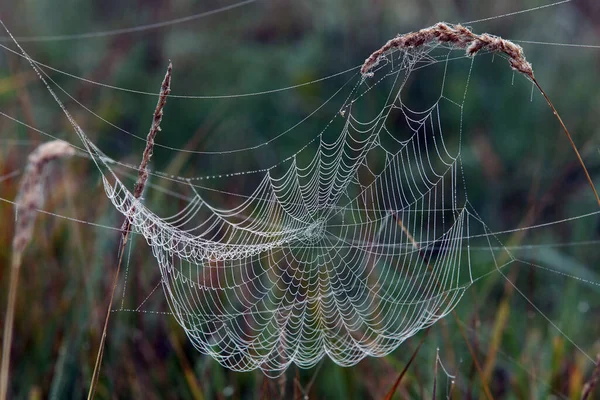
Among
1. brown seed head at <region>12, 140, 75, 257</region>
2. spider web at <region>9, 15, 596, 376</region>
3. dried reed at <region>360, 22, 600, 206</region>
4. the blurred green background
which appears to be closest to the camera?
brown seed head at <region>12, 140, 75, 257</region>

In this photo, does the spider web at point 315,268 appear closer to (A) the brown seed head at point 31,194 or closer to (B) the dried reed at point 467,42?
(B) the dried reed at point 467,42

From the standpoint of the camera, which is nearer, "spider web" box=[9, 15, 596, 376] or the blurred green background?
"spider web" box=[9, 15, 596, 376]

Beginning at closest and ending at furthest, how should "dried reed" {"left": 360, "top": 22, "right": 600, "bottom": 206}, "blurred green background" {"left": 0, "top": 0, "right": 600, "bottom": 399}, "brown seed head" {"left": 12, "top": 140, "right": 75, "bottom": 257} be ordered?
"brown seed head" {"left": 12, "top": 140, "right": 75, "bottom": 257}
"dried reed" {"left": 360, "top": 22, "right": 600, "bottom": 206}
"blurred green background" {"left": 0, "top": 0, "right": 600, "bottom": 399}

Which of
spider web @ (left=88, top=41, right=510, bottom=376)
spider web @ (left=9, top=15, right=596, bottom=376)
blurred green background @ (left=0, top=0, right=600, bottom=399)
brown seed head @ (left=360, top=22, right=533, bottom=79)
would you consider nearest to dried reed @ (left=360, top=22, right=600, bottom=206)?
brown seed head @ (left=360, top=22, right=533, bottom=79)

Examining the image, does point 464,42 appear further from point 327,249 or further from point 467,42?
point 327,249

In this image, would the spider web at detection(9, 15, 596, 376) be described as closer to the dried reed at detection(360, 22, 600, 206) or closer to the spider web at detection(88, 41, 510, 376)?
the spider web at detection(88, 41, 510, 376)

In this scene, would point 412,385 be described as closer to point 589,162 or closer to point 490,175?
point 490,175

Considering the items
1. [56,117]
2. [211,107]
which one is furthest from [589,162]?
[56,117]

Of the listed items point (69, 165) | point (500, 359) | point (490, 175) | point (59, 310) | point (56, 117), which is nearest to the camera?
point (59, 310)

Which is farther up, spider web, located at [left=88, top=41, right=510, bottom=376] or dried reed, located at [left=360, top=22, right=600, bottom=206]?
dried reed, located at [left=360, top=22, right=600, bottom=206]
